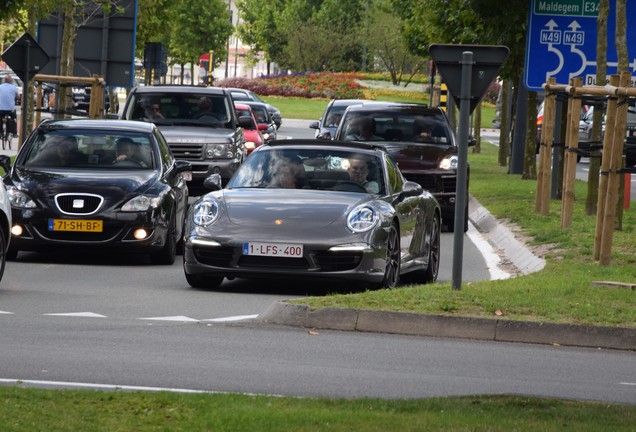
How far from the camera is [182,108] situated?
2650 cm

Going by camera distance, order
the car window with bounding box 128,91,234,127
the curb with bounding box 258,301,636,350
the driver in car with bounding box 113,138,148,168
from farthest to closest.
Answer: the car window with bounding box 128,91,234,127 < the driver in car with bounding box 113,138,148,168 < the curb with bounding box 258,301,636,350

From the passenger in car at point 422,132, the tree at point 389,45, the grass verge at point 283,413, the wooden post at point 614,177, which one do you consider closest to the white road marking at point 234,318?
the grass verge at point 283,413

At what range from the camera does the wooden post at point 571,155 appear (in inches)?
786

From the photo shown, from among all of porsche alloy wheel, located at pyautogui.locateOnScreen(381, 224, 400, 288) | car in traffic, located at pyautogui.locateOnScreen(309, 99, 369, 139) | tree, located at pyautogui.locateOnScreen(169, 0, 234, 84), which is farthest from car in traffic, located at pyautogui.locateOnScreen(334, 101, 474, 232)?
tree, located at pyautogui.locateOnScreen(169, 0, 234, 84)

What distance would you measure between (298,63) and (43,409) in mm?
108964

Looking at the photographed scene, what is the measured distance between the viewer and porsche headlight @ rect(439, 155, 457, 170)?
893 inches

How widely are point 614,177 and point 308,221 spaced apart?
3.65 metres

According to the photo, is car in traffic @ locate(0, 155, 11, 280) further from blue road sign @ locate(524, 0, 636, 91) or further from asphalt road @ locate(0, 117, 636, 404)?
blue road sign @ locate(524, 0, 636, 91)

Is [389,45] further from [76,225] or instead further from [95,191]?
[76,225]

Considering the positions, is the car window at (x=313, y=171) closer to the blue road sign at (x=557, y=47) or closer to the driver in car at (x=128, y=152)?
the driver in car at (x=128, y=152)

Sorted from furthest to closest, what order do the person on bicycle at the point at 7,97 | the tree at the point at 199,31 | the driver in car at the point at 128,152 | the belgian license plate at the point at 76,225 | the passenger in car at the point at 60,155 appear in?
the tree at the point at 199,31, the person on bicycle at the point at 7,97, the driver in car at the point at 128,152, the passenger in car at the point at 60,155, the belgian license plate at the point at 76,225

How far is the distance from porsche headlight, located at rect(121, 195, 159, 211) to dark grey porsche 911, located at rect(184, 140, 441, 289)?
144 centimetres

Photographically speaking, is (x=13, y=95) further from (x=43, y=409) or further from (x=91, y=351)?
(x=43, y=409)

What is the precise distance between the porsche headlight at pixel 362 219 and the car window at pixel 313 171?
792 mm
